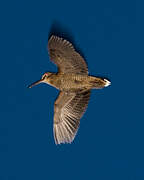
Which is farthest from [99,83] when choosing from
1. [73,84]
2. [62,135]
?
[62,135]

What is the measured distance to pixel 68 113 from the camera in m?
1.59

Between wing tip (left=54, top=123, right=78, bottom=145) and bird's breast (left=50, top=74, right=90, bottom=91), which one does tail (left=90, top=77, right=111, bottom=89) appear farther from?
wing tip (left=54, top=123, right=78, bottom=145)

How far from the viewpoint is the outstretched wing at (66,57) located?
5.16ft

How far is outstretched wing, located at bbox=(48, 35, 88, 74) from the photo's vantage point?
61.9 inches

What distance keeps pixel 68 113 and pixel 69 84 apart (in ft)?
0.36

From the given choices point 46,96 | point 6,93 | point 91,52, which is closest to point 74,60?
point 91,52

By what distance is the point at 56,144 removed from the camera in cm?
162

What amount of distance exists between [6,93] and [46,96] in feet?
0.54

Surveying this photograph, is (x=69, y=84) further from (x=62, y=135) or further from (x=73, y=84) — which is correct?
(x=62, y=135)

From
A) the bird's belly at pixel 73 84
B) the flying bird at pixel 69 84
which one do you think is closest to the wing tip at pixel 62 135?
the flying bird at pixel 69 84

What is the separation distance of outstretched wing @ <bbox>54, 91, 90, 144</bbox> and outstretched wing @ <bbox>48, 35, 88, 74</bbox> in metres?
0.09

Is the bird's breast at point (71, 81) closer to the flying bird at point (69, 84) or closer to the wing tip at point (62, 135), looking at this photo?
the flying bird at point (69, 84)

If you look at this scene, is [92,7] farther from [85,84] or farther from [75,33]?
[85,84]

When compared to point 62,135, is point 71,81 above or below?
above
